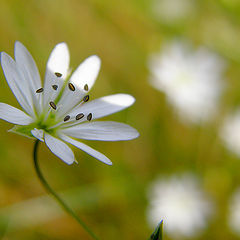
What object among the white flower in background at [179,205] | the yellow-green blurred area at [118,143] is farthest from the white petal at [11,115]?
the white flower in background at [179,205]

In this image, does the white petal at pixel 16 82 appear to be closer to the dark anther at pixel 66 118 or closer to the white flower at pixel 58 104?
the white flower at pixel 58 104

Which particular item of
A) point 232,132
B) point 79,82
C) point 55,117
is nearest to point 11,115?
point 55,117

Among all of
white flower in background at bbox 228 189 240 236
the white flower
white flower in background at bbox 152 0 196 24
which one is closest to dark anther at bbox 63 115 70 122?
the white flower

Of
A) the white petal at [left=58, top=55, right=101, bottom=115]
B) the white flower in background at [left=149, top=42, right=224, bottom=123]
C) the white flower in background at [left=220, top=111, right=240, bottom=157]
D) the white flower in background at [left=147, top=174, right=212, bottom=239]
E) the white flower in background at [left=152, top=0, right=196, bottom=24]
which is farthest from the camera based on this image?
the white flower in background at [left=152, top=0, right=196, bottom=24]

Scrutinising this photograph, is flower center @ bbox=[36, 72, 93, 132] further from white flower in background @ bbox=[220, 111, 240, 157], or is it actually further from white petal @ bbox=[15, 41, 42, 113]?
white flower in background @ bbox=[220, 111, 240, 157]

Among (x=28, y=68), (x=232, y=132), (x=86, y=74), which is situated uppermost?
(x=232, y=132)

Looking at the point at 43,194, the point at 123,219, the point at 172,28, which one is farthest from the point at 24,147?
the point at 172,28

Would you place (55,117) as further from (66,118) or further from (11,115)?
(11,115)
